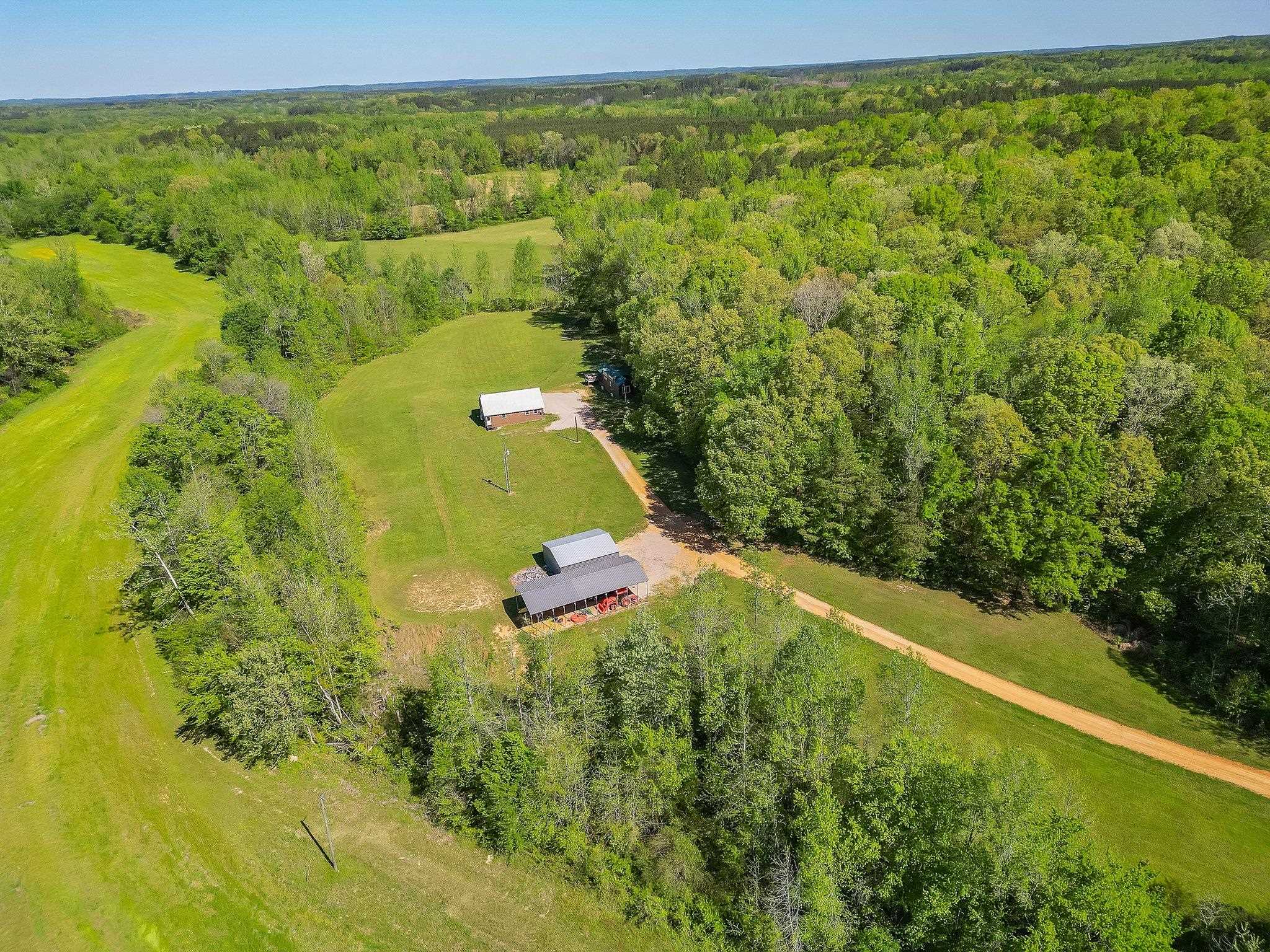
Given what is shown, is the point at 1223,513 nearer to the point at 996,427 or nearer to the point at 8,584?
the point at 996,427

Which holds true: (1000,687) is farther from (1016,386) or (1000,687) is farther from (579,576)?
(579,576)

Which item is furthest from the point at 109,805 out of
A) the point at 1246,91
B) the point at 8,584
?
the point at 1246,91

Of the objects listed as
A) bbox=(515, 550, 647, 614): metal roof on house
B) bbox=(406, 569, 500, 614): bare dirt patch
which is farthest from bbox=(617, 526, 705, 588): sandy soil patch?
bbox=(406, 569, 500, 614): bare dirt patch

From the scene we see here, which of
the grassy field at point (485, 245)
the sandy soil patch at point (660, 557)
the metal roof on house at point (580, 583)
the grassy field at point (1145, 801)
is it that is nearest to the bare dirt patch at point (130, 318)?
the grassy field at point (485, 245)

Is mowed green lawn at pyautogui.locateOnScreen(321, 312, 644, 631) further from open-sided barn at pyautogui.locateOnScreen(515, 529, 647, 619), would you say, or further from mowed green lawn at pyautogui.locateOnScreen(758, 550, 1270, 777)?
mowed green lawn at pyautogui.locateOnScreen(758, 550, 1270, 777)

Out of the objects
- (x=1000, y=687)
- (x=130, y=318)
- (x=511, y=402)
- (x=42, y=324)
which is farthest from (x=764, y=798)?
(x=130, y=318)

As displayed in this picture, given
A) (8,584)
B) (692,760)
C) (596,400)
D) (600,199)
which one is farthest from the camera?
(600,199)

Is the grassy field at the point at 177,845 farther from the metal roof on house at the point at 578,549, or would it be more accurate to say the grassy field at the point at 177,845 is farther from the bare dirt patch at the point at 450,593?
the metal roof on house at the point at 578,549
